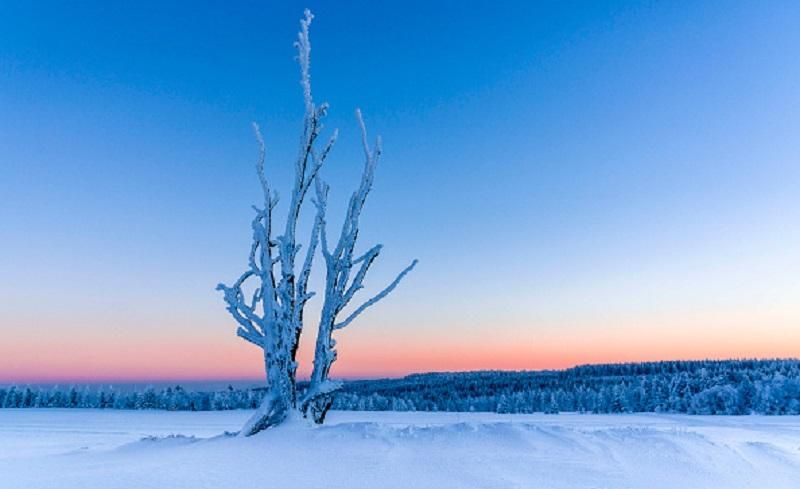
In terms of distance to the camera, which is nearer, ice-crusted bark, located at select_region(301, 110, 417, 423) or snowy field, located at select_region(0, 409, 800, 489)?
snowy field, located at select_region(0, 409, 800, 489)

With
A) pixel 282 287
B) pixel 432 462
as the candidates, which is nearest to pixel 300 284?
pixel 282 287

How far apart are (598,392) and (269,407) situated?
6290 centimetres

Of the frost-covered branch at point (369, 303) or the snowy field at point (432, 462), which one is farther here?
the frost-covered branch at point (369, 303)

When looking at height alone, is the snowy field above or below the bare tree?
below

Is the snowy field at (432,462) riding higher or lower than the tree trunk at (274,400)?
lower

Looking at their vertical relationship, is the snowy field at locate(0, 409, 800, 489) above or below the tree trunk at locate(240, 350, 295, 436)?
below

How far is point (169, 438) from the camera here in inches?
237

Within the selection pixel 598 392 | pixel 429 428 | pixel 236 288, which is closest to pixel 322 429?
pixel 429 428

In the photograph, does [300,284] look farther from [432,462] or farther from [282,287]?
[432,462]

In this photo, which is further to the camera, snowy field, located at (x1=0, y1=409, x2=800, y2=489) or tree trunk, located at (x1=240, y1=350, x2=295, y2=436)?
tree trunk, located at (x1=240, y1=350, x2=295, y2=436)

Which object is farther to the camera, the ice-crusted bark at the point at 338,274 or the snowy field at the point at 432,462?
the ice-crusted bark at the point at 338,274

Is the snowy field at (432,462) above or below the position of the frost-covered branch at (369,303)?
below

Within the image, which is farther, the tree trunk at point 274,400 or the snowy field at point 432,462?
the tree trunk at point 274,400

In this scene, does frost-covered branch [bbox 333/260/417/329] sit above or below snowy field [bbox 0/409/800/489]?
above
